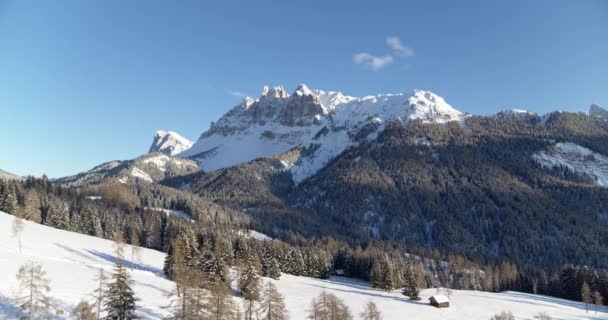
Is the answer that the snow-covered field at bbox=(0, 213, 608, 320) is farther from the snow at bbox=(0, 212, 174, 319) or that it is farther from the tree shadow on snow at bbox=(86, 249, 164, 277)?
the tree shadow on snow at bbox=(86, 249, 164, 277)

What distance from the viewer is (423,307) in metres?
87.2

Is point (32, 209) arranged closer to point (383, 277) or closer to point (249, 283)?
point (249, 283)

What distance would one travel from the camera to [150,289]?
239 feet

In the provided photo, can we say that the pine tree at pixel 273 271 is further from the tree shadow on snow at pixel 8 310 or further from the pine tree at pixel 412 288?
the tree shadow on snow at pixel 8 310

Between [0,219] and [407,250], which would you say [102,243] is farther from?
[407,250]

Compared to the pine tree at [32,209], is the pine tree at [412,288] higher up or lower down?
lower down

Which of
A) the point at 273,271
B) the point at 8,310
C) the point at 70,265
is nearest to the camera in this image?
the point at 8,310

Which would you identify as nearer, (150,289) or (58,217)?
(150,289)

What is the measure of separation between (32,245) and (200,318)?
64108 millimetres

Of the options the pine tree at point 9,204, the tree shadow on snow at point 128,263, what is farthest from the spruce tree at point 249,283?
the pine tree at point 9,204

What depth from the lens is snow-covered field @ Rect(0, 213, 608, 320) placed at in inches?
2404

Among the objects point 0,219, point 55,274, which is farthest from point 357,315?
point 0,219

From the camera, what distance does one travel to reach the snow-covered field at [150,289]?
61.1 meters

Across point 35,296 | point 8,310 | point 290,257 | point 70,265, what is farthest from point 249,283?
point 290,257
